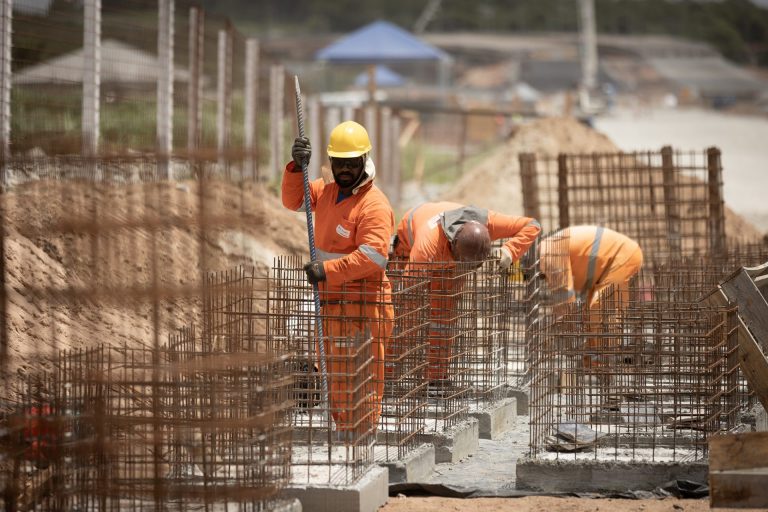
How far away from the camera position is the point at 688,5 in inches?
4134

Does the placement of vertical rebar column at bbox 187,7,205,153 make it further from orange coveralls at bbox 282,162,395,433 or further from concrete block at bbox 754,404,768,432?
concrete block at bbox 754,404,768,432

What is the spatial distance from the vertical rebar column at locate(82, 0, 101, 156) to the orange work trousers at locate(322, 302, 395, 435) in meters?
4.44

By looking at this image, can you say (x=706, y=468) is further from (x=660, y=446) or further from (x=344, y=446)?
(x=344, y=446)

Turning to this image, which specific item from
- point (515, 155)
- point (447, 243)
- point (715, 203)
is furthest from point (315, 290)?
point (515, 155)

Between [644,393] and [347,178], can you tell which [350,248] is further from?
[644,393]

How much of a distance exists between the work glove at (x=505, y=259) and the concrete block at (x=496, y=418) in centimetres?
103

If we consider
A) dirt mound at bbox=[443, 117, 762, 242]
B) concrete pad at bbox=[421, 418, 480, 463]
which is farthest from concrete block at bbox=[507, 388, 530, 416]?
dirt mound at bbox=[443, 117, 762, 242]

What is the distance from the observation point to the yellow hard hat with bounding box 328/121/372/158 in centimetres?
783

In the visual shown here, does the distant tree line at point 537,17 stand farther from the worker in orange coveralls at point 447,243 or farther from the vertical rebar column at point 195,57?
the worker in orange coveralls at point 447,243

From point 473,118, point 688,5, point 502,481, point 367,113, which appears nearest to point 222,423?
point 502,481

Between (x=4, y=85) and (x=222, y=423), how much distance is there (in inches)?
209

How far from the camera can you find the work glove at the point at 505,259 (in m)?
9.33

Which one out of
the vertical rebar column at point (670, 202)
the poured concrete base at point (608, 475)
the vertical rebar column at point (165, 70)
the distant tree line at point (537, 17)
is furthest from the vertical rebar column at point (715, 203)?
the distant tree line at point (537, 17)

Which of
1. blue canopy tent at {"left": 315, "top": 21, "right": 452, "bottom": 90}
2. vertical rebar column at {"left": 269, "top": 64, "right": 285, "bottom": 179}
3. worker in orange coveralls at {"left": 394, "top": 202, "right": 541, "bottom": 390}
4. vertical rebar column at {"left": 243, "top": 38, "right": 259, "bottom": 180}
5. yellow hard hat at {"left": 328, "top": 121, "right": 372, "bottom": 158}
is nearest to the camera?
yellow hard hat at {"left": 328, "top": 121, "right": 372, "bottom": 158}
